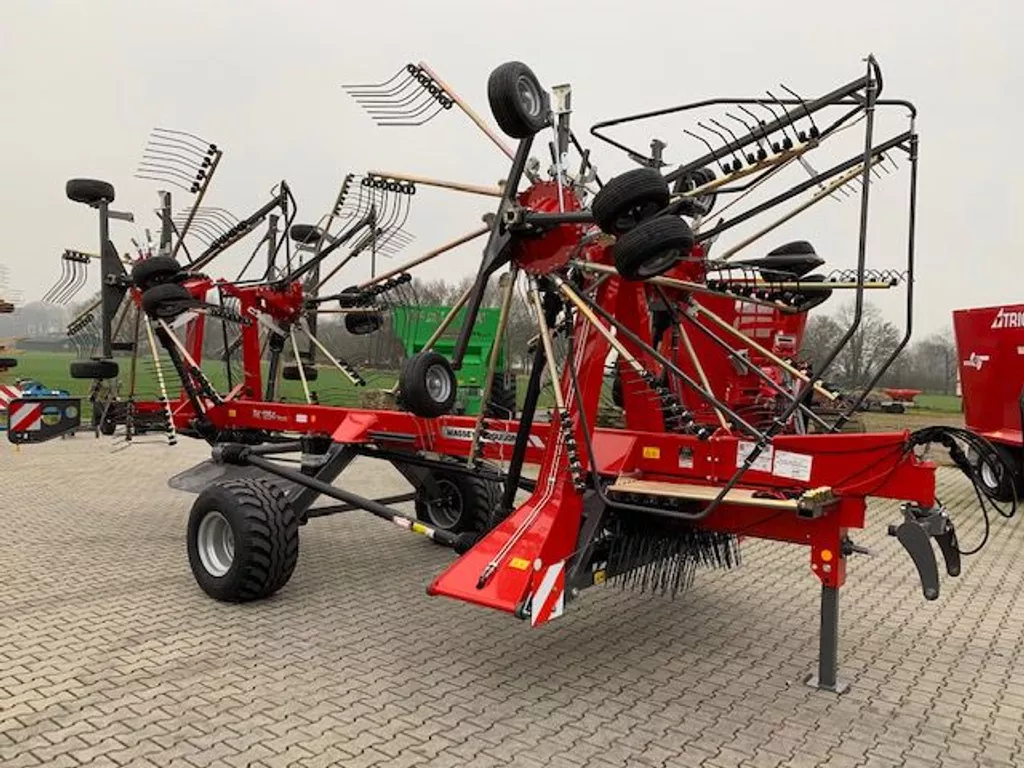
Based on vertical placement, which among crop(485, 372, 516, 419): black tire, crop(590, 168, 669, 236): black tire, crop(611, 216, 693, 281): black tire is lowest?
crop(485, 372, 516, 419): black tire

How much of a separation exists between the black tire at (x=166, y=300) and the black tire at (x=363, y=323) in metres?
1.44

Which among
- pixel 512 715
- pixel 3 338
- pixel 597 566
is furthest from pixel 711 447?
pixel 3 338

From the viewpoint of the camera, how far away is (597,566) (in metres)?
4.45

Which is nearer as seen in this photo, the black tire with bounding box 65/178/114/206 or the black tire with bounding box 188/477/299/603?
the black tire with bounding box 188/477/299/603

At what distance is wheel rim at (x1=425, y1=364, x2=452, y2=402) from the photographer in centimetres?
433

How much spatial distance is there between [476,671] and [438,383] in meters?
1.53

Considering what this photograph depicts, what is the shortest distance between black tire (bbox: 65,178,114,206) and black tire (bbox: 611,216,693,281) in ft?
15.3

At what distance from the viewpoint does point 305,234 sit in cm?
838

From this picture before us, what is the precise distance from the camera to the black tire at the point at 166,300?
6410 mm

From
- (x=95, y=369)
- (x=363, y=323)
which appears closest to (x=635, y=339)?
(x=363, y=323)

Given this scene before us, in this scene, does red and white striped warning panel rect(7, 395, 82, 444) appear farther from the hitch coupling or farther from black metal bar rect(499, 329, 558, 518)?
the hitch coupling

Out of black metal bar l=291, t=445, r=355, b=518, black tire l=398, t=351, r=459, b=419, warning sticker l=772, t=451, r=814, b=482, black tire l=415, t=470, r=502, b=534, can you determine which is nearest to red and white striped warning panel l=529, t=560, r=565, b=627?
black tire l=398, t=351, r=459, b=419

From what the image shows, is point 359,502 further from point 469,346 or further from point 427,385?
point 469,346

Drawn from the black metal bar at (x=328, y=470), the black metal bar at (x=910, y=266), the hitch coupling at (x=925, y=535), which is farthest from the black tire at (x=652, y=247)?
the black metal bar at (x=328, y=470)
